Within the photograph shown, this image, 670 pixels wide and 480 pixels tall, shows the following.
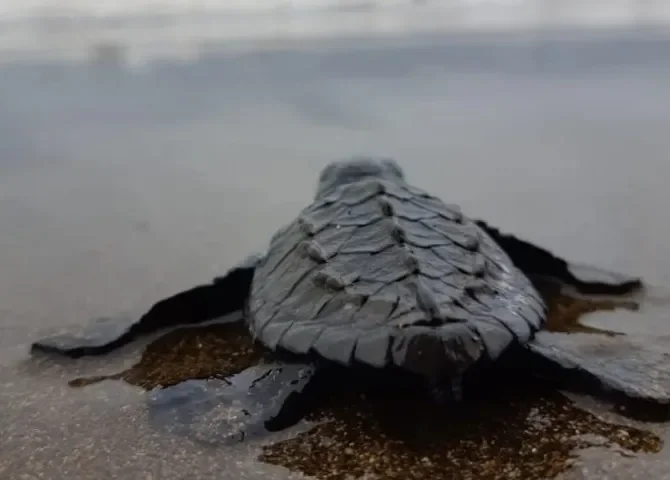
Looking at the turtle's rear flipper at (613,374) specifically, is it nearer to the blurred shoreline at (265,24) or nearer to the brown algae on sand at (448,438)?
the brown algae on sand at (448,438)

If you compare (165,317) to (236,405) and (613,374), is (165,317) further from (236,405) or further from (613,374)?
(613,374)

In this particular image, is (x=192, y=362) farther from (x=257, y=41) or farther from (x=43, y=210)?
(x=257, y=41)

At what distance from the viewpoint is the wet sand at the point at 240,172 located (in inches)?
80.1

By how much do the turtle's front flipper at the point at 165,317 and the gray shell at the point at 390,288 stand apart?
12 centimetres

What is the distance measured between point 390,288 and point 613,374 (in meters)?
0.59

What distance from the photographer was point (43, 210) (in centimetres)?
362

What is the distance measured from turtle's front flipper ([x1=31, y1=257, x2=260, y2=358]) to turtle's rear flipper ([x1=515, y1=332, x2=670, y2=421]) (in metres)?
0.98

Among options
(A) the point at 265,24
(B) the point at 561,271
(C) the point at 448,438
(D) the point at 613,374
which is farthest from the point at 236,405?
(A) the point at 265,24

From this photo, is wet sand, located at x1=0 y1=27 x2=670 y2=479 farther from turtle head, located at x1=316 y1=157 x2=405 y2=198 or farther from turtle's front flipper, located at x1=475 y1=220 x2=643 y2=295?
turtle head, located at x1=316 y1=157 x2=405 y2=198

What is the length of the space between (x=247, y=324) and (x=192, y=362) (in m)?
0.23

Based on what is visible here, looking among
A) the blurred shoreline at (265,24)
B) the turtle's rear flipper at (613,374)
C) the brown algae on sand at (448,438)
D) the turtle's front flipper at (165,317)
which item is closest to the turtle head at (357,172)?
the turtle's front flipper at (165,317)

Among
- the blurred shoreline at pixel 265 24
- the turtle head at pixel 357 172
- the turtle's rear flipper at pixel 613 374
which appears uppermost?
the blurred shoreline at pixel 265 24

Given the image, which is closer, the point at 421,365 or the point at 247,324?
the point at 421,365

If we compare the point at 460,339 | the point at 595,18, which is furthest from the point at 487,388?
the point at 595,18
